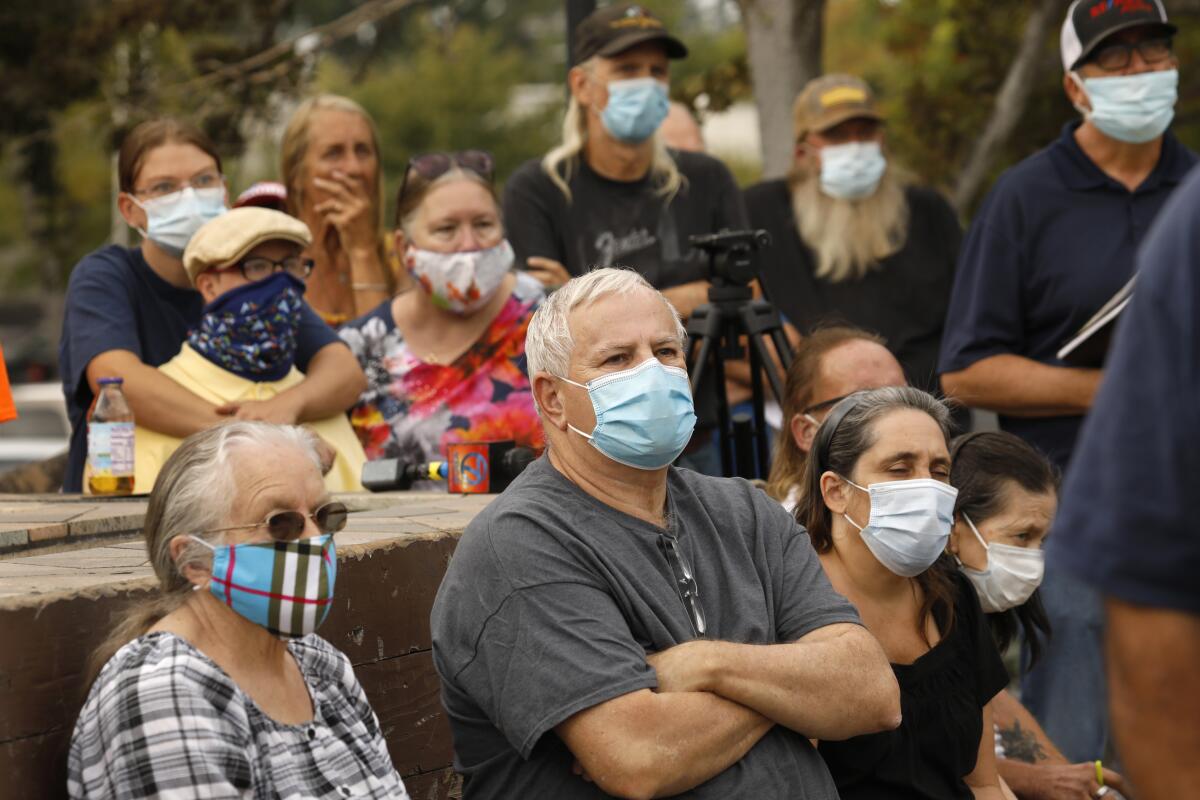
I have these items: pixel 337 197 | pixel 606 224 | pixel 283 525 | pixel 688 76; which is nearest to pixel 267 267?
pixel 337 197

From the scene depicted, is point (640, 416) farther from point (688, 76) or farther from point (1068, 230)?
point (688, 76)

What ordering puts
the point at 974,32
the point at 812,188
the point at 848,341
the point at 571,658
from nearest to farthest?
the point at 571,658, the point at 848,341, the point at 812,188, the point at 974,32

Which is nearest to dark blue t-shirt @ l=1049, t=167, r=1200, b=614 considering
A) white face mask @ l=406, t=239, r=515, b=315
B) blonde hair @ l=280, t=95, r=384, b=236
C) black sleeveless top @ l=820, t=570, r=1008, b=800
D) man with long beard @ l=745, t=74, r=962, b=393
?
black sleeveless top @ l=820, t=570, r=1008, b=800

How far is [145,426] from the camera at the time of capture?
181 inches

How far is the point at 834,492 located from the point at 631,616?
3.17 ft

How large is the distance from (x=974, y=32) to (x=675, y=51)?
469cm

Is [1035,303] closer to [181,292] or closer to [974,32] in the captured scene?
[181,292]

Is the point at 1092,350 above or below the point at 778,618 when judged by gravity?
above

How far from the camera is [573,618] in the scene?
2830 mm

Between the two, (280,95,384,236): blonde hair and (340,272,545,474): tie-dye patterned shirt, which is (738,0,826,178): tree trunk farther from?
(340,272,545,474): tie-dye patterned shirt

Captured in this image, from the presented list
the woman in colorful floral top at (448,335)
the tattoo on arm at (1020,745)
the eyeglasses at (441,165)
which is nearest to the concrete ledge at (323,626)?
the woman in colorful floral top at (448,335)

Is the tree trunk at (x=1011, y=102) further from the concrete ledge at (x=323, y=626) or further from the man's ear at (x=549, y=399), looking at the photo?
the man's ear at (x=549, y=399)

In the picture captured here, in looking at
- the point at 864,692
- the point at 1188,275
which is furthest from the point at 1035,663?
the point at 1188,275

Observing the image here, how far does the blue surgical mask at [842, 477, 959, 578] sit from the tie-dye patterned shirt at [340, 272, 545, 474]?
1.51 meters
